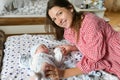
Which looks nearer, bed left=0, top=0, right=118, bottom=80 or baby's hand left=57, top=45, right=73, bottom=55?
bed left=0, top=0, right=118, bottom=80

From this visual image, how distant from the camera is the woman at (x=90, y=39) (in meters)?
1.16

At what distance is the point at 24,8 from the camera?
7.67 feet

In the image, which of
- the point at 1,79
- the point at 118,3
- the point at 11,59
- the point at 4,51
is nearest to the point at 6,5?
the point at 4,51

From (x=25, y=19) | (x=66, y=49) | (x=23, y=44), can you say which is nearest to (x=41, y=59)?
(x=66, y=49)

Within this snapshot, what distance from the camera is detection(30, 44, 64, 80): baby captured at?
119 centimetres

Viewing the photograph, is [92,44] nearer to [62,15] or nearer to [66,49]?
[62,15]

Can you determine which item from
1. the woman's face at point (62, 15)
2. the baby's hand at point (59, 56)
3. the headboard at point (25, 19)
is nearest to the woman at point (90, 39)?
the woman's face at point (62, 15)

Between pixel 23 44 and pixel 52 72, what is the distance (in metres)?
0.53

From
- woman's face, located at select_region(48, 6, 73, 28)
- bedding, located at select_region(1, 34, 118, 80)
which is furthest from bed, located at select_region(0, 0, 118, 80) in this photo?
woman's face, located at select_region(48, 6, 73, 28)

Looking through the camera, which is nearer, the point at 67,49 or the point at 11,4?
the point at 67,49

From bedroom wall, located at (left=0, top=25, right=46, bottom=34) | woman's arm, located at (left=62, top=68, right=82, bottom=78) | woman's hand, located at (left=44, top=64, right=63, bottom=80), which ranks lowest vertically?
bedroom wall, located at (left=0, top=25, right=46, bottom=34)

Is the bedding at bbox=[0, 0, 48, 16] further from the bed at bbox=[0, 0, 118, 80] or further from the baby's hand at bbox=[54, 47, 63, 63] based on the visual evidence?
the baby's hand at bbox=[54, 47, 63, 63]

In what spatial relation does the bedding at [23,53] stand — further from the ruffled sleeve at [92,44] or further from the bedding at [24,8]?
the bedding at [24,8]

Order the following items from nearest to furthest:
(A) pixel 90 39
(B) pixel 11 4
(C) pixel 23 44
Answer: (A) pixel 90 39
(C) pixel 23 44
(B) pixel 11 4
